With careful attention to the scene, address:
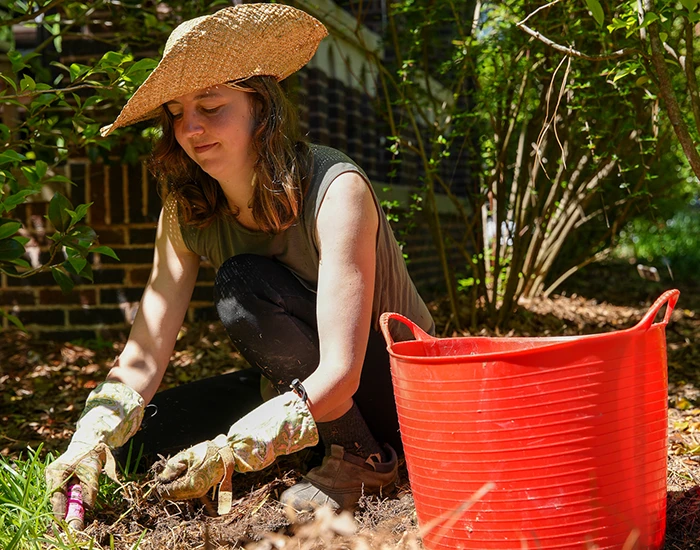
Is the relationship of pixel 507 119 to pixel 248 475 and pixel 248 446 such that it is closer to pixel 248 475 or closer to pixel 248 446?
pixel 248 475

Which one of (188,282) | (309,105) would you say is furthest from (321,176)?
(309,105)

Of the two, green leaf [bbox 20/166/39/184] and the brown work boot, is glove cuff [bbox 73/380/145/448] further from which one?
green leaf [bbox 20/166/39/184]

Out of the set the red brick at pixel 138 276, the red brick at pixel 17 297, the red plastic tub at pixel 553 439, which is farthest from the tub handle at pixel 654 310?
the red brick at pixel 17 297

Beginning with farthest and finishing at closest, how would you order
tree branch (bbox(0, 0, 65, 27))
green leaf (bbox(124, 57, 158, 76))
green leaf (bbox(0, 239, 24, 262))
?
tree branch (bbox(0, 0, 65, 27))
green leaf (bbox(0, 239, 24, 262))
green leaf (bbox(124, 57, 158, 76))

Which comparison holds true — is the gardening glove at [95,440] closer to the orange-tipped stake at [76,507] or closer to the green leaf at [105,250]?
the orange-tipped stake at [76,507]

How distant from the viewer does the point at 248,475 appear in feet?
8.07

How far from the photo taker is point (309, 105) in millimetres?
4652

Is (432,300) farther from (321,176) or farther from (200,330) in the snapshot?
(321,176)

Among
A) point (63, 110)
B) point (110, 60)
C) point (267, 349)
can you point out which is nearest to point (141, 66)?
point (110, 60)

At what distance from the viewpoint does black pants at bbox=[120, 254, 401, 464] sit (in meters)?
2.22

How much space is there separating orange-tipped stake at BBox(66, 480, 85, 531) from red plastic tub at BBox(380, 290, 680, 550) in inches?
31.7

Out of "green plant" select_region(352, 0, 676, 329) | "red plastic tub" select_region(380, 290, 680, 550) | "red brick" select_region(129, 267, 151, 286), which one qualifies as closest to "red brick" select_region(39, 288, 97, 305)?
"red brick" select_region(129, 267, 151, 286)

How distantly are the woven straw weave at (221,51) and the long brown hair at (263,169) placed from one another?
0.07 m

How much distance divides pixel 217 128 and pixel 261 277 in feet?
1.38
